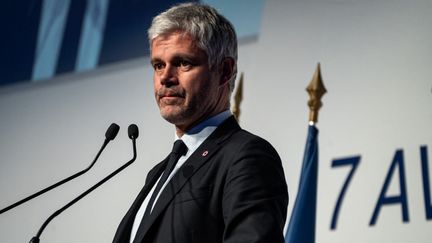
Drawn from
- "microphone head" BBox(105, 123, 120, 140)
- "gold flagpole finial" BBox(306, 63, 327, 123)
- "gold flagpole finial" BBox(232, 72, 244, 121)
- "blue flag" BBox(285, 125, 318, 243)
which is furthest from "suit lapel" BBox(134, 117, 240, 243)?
"gold flagpole finial" BBox(232, 72, 244, 121)

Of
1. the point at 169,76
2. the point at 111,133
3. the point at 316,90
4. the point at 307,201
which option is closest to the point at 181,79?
the point at 169,76

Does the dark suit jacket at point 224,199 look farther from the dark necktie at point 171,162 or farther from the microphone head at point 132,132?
the microphone head at point 132,132

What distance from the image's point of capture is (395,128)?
3.24m

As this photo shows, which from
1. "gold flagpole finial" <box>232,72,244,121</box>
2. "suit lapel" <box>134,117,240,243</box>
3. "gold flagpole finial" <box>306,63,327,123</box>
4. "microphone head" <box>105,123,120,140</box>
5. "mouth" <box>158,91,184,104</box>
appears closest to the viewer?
"suit lapel" <box>134,117,240,243</box>

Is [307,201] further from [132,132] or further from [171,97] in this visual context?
[171,97]

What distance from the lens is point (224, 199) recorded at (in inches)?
59.1

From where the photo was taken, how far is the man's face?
1670 mm

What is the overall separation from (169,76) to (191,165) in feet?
0.63

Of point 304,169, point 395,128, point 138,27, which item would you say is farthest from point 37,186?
point 395,128

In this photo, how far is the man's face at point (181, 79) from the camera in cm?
167

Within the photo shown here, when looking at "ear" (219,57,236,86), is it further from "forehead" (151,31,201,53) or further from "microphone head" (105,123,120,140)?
"microphone head" (105,123,120,140)

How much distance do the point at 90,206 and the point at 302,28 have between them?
4.29ft

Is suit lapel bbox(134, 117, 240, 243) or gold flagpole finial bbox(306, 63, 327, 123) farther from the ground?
gold flagpole finial bbox(306, 63, 327, 123)

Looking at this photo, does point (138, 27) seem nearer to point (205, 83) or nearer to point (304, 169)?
point (304, 169)
